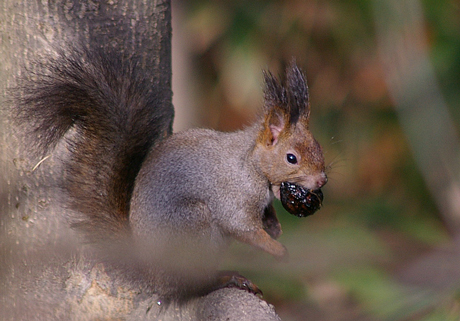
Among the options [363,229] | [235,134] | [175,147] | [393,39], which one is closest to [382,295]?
[363,229]

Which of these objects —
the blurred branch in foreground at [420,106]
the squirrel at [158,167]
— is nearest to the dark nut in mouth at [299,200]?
the squirrel at [158,167]

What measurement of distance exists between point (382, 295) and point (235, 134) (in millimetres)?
1392

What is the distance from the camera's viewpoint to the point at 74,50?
1192 mm

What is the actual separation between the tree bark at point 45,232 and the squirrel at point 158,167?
37mm

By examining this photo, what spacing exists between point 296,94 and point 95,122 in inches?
19.6

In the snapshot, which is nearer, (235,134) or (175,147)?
(175,147)

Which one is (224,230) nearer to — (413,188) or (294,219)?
(294,219)

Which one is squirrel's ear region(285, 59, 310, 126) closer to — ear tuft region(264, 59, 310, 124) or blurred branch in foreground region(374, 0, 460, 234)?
ear tuft region(264, 59, 310, 124)

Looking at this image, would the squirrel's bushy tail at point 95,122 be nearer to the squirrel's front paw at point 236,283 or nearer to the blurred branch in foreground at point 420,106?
the squirrel's front paw at point 236,283

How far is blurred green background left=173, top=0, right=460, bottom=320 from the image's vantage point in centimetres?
264

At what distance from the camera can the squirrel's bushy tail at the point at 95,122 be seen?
1153mm

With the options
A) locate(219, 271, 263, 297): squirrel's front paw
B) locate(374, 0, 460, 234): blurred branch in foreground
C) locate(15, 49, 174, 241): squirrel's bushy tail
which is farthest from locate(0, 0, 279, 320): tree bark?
locate(374, 0, 460, 234): blurred branch in foreground

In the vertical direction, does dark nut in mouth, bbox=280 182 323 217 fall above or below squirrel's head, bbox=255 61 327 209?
below

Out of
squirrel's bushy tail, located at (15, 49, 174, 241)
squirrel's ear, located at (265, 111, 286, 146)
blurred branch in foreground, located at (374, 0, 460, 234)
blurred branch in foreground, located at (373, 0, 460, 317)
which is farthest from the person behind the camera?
blurred branch in foreground, located at (374, 0, 460, 234)
